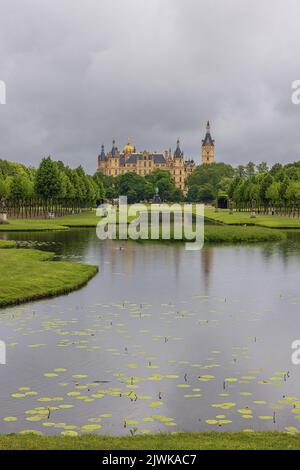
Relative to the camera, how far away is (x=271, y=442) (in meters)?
13.0

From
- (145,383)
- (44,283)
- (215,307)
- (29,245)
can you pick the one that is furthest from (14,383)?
(29,245)

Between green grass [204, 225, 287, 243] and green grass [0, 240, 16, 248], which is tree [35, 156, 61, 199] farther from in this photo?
green grass [0, 240, 16, 248]

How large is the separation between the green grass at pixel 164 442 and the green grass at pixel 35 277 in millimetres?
15591

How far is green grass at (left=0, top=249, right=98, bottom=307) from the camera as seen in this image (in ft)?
98.6

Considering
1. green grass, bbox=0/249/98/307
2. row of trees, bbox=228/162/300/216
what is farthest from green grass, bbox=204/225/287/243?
row of trees, bbox=228/162/300/216

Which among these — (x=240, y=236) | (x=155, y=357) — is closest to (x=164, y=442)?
(x=155, y=357)

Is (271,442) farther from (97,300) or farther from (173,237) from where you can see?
(173,237)

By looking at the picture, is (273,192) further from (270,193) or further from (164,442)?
(164,442)

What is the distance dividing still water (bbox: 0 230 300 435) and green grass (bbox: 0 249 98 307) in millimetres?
888

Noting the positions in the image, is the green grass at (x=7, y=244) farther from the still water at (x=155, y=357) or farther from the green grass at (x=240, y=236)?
the still water at (x=155, y=357)

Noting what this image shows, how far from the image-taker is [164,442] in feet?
42.2

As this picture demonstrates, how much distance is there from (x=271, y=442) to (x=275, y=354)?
7.48m

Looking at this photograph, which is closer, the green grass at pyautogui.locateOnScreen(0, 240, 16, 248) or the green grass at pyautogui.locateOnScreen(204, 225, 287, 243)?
the green grass at pyautogui.locateOnScreen(0, 240, 16, 248)
